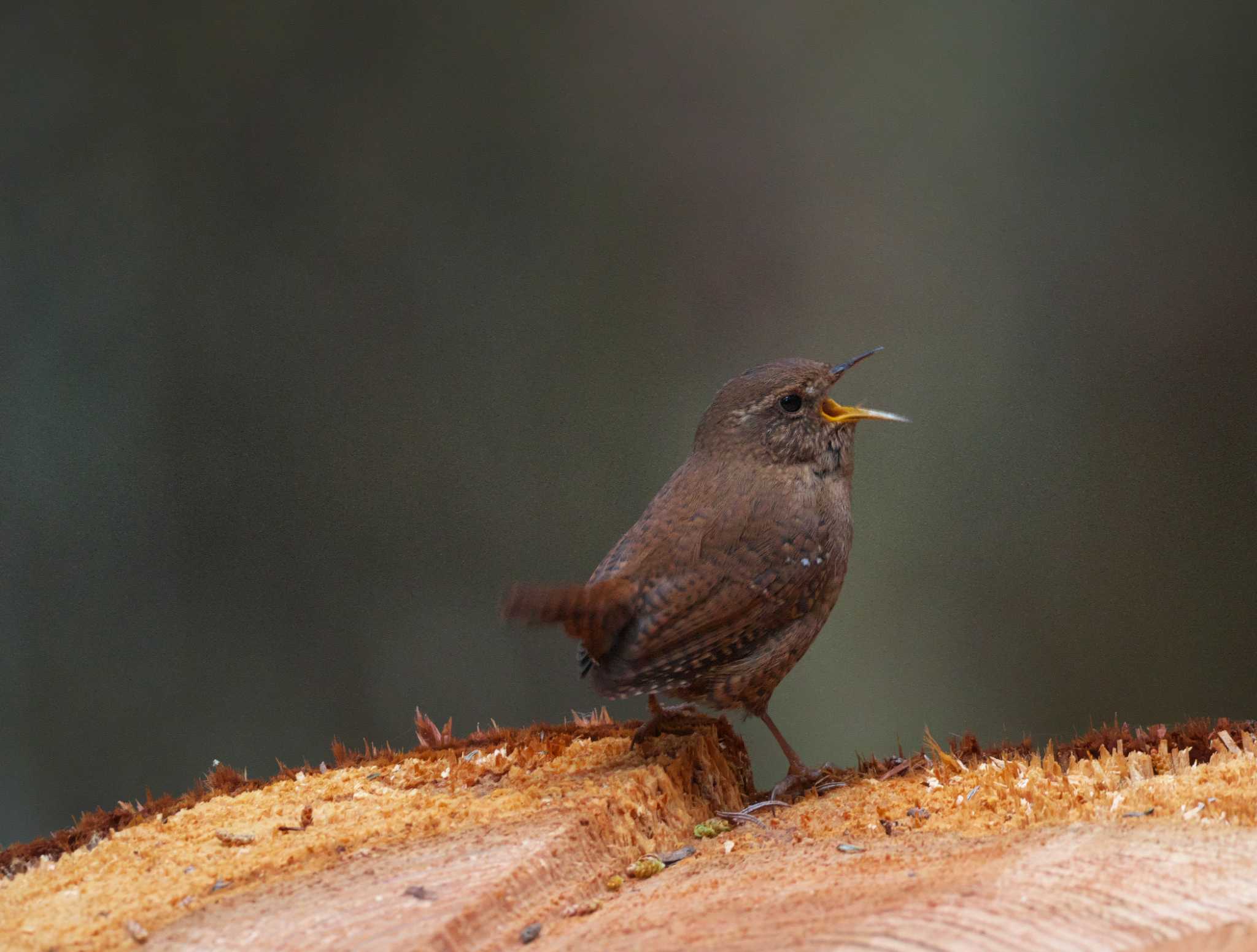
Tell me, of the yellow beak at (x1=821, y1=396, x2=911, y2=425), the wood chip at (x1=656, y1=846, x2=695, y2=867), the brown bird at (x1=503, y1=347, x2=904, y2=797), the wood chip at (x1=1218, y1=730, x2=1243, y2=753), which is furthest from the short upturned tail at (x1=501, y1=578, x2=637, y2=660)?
the wood chip at (x1=1218, y1=730, x2=1243, y2=753)

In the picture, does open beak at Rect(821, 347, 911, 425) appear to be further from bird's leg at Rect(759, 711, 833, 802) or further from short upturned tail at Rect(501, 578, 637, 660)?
bird's leg at Rect(759, 711, 833, 802)

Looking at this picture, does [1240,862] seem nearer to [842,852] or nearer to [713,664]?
[842,852]

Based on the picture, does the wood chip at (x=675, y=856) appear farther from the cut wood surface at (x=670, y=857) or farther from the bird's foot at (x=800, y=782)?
the bird's foot at (x=800, y=782)

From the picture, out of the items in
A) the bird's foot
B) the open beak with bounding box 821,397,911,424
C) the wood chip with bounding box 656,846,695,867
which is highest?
the open beak with bounding box 821,397,911,424

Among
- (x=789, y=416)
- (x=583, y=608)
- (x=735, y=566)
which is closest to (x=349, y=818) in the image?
(x=583, y=608)

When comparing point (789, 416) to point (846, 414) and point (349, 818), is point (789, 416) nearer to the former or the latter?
point (846, 414)

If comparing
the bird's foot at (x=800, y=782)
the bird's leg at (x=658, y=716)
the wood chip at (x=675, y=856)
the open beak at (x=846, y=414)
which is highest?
the open beak at (x=846, y=414)

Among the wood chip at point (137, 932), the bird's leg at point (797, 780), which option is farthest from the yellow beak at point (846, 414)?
the wood chip at point (137, 932)

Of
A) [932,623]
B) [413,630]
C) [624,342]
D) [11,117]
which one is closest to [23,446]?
[11,117]
